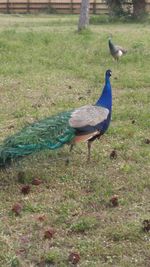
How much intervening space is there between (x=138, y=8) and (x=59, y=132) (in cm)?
2374

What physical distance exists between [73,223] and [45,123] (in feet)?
4.64

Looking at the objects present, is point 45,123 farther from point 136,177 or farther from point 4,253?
point 4,253

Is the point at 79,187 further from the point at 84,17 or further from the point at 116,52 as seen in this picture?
the point at 84,17

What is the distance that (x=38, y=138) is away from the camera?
20.3 feet

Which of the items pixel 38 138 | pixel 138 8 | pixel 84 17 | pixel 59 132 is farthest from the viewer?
pixel 138 8

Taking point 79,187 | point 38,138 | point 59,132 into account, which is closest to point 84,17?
point 59,132

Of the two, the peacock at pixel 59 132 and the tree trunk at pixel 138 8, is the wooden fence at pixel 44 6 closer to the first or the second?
the tree trunk at pixel 138 8

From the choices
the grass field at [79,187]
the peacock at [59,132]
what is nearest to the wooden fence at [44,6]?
the grass field at [79,187]

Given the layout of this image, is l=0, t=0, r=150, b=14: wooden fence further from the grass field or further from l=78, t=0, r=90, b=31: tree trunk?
the grass field

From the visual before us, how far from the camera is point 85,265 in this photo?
4703 millimetres

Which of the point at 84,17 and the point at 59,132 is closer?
the point at 59,132

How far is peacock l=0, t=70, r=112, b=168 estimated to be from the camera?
600cm

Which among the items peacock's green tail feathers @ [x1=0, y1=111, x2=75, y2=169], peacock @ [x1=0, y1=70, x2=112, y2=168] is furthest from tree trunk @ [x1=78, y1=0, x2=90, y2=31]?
peacock's green tail feathers @ [x1=0, y1=111, x2=75, y2=169]

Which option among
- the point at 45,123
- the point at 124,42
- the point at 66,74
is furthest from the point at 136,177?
the point at 124,42
